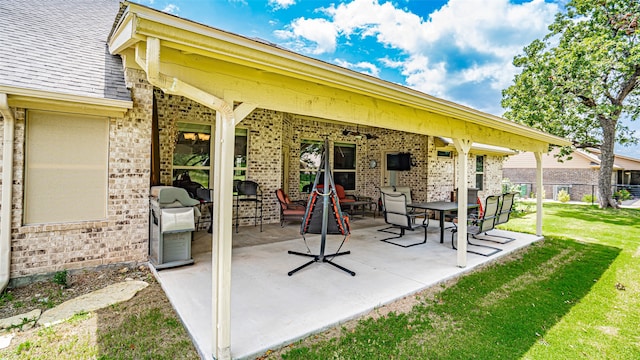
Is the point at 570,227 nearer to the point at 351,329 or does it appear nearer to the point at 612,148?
the point at 612,148

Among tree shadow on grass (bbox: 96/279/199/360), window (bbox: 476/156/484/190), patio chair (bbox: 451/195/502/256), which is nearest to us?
tree shadow on grass (bbox: 96/279/199/360)

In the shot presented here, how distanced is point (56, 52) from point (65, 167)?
1.73 meters

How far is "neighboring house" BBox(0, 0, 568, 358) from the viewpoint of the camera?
207cm

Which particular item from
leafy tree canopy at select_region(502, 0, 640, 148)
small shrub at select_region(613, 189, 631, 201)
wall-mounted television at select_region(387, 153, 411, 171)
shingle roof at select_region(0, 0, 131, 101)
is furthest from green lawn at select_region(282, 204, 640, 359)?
small shrub at select_region(613, 189, 631, 201)

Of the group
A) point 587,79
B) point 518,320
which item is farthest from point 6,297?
point 587,79

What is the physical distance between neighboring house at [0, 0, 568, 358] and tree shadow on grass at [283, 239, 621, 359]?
29.4 inches

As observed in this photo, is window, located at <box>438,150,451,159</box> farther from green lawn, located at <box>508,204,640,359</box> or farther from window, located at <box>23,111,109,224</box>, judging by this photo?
window, located at <box>23,111,109,224</box>

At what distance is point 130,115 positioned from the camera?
164 inches

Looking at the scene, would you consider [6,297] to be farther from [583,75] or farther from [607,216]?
[583,75]

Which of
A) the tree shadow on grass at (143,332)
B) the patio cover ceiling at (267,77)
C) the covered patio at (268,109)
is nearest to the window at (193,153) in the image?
the covered patio at (268,109)

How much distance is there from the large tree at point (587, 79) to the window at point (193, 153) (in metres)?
13.0

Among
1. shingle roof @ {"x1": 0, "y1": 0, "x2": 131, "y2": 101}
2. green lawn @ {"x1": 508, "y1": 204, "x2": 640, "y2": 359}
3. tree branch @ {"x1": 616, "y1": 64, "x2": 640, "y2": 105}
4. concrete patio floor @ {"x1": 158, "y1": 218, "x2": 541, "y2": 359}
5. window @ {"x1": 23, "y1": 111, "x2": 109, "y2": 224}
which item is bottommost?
green lawn @ {"x1": 508, "y1": 204, "x2": 640, "y2": 359}

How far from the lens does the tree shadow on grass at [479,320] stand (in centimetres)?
245

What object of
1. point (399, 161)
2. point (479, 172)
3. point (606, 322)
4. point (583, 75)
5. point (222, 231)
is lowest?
point (606, 322)
